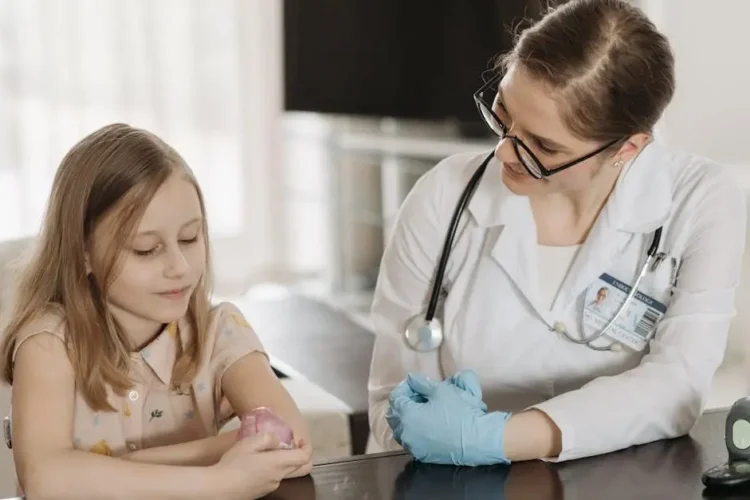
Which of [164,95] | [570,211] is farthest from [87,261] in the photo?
[164,95]

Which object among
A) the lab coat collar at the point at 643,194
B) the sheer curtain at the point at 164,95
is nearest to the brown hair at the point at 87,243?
the lab coat collar at the point at 643,194

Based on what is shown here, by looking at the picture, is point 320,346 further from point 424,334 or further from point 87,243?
point 87,243

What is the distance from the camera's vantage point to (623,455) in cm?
135

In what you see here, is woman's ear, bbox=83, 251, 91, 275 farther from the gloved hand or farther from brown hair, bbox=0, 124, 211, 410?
the gloved hand

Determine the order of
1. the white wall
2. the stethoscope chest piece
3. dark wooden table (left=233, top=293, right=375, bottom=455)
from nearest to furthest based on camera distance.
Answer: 1. the stethoscope chest piece
2. dark wooden table (left=233, top=293, right=375, bottom=455)
3. the white wall

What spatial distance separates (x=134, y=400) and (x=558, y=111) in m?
0.70

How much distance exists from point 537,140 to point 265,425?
57 centimetres

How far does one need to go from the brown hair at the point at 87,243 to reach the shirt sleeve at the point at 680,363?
571mm

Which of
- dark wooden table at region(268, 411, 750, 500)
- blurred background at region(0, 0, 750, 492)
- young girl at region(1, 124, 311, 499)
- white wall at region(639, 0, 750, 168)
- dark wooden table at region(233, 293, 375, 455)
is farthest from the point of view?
blurred background at region(0, 0, 750, 492)

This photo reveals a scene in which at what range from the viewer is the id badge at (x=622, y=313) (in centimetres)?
154

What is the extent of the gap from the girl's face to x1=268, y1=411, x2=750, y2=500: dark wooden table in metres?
0.31

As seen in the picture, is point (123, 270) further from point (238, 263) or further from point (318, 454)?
point (238, 263)

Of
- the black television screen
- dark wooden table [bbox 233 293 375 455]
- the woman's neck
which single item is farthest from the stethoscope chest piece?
the black television screen

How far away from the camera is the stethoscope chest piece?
5.25 feet
